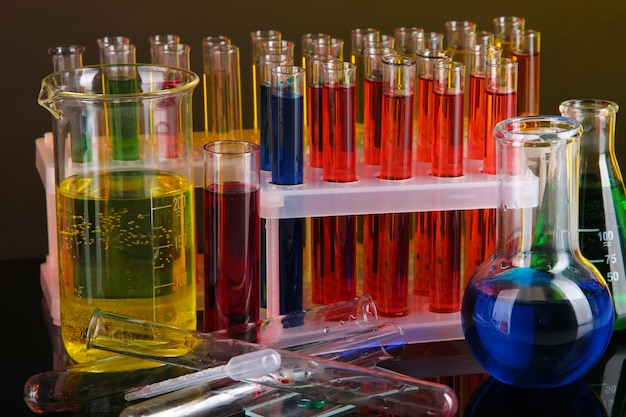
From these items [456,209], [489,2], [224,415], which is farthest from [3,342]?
[489,2]

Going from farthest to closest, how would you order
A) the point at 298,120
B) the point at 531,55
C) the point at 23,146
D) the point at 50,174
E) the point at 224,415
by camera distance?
the point at 23,146, the point at 531,55, the point at 50,174, the point at 298,120, the point at 224,415

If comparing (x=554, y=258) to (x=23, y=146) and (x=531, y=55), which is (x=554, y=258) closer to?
(x=531, y=55)

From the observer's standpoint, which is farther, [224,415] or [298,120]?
[298,120]

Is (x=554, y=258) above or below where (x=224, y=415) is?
above

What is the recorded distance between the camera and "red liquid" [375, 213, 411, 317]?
5.41ft

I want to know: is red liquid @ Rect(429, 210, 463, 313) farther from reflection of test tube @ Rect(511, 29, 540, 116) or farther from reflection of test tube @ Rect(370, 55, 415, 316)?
reflection of test tube @ Rect(511, 29, 540, 116)

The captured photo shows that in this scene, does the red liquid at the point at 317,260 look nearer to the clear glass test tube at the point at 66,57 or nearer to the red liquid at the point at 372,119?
the red liquid at the point at 372,119

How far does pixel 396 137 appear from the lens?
1.62m

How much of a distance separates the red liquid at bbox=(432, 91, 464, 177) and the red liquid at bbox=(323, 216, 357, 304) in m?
0.15

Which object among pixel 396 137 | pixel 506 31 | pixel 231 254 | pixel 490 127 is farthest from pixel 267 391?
pixel 506 31

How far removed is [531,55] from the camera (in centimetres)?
Result: 183

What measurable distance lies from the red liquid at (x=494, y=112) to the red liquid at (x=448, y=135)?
1.7 inches

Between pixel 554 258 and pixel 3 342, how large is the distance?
2.60 ft

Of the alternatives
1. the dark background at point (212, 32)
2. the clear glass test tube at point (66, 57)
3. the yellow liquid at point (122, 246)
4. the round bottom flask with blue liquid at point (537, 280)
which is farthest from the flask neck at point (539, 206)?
the dark background at point (212, 32)
